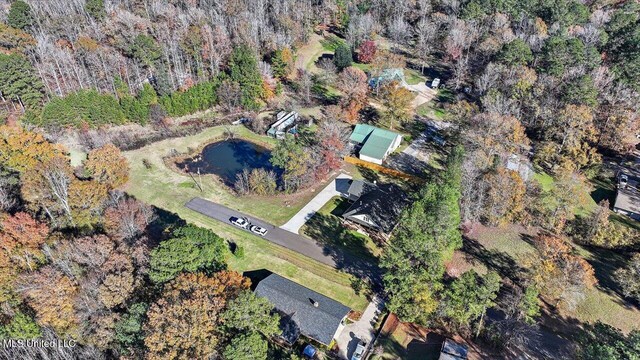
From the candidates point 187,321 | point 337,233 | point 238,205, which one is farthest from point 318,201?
point 187,321

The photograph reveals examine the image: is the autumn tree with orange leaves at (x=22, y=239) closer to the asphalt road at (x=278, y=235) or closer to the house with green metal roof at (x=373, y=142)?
the asphalt road at (x=278, y=235)

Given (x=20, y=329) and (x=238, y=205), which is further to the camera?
(x=238, y=205)

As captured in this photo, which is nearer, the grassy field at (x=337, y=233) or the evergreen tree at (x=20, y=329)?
the evergreen tree at (x=20, y=329)

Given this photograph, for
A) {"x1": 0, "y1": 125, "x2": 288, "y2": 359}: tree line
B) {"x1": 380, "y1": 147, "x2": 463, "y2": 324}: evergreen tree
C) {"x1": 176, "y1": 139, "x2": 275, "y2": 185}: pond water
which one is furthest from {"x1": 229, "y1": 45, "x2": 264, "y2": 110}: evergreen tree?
{"x1": 380, "y1": 147, "x2": 463, "y2": 324}: evergreen tree

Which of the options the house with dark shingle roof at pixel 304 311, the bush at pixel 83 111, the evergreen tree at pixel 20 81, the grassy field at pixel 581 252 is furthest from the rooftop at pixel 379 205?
the evergreen tree at pixel 20 81

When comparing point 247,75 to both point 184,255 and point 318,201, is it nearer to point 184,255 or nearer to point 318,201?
point 318,201
